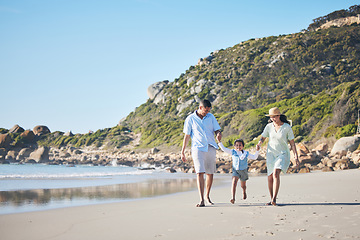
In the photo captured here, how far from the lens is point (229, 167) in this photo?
24953 mm

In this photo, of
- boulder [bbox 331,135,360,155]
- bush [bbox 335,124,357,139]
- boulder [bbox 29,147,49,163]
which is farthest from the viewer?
boulder [bbox 29,147,49,163]

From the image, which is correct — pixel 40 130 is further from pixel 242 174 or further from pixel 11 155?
pixel 242 174

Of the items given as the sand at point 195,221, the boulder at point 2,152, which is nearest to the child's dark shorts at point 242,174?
the sand at point 195,221

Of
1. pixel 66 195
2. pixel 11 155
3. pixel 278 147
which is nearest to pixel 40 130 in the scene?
pixel 11 155

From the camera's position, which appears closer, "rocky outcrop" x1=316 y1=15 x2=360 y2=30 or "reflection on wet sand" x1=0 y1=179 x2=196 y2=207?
"reflection on wet sand" x1=0 y1=179 x2=196 y2=207

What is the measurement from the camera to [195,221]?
5.00 m

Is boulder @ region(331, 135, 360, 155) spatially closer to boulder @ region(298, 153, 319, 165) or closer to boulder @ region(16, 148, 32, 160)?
boulder @ region(298, 153, 319, 165)

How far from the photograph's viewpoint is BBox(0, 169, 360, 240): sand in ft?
13.8

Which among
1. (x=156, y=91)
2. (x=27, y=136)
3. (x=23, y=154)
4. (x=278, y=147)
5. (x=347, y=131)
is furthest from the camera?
(x=156, y=91)

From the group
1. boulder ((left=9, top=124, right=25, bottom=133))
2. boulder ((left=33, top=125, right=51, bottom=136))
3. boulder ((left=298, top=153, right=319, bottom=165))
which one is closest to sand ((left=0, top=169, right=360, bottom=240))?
boulder ((left=298, top=153, right=319, bottom=165))

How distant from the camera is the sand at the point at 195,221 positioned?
13.8 feet

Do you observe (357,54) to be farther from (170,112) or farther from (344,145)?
(344,145)

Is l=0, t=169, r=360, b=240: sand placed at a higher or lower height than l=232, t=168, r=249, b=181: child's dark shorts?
lower

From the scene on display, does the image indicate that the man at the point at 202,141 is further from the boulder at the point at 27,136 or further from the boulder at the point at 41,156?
the boulder at the point at 27,136
